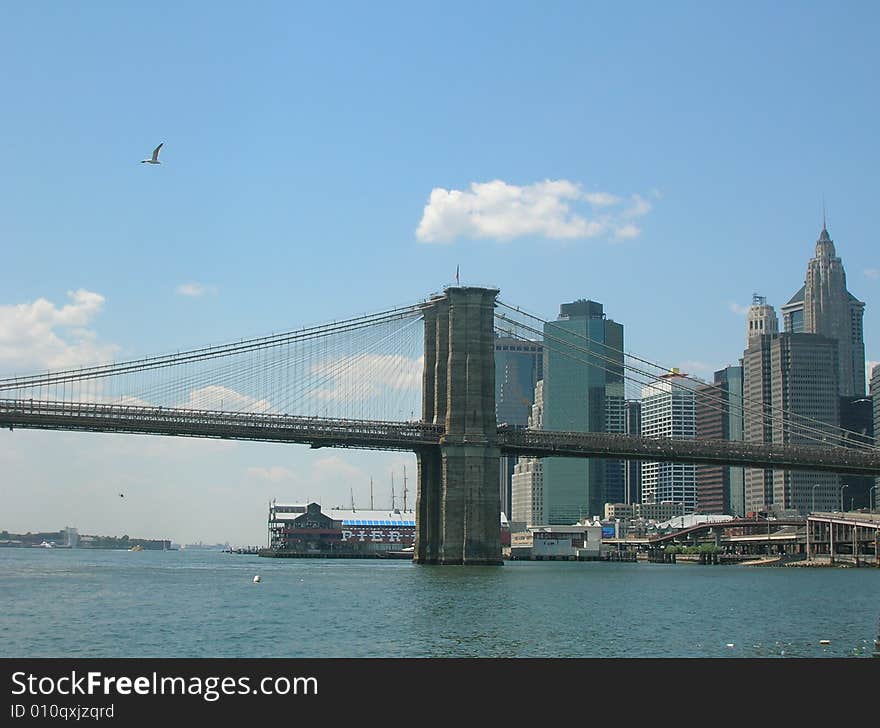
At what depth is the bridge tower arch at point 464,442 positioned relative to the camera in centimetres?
10731

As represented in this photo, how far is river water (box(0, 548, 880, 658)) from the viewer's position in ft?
140

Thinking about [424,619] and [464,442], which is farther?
[464,442]

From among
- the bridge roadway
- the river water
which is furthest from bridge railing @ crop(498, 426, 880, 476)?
the river water

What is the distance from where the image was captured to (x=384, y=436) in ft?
356

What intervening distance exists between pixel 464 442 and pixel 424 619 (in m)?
54.4

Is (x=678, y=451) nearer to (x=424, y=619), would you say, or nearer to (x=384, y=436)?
(x=384, y=436)

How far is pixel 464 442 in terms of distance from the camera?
355 ft

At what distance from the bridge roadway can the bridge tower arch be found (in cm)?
222

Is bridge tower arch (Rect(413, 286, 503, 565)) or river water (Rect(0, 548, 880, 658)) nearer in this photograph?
river water (Rect(0, 548, 880, 658))

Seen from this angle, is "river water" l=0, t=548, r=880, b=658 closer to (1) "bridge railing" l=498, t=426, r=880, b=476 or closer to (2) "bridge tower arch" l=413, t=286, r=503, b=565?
(2) "bridge tower arch" l=413, t=286, r=503, b=565

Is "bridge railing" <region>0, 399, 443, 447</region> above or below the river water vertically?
above

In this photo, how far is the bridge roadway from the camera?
98.2 meters

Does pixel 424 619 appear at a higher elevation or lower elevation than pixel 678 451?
lower

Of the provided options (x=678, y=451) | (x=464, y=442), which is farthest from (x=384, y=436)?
(x=678, y=451)
